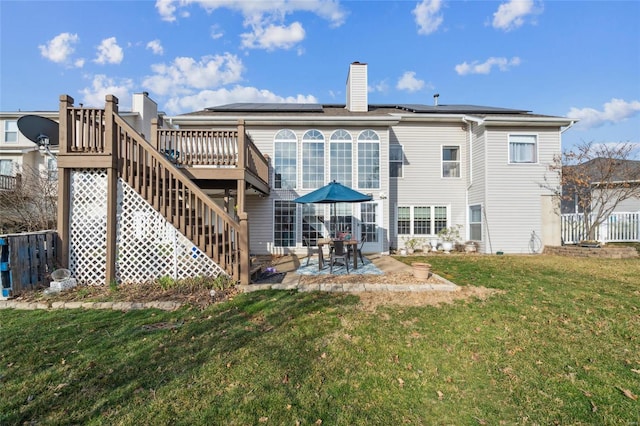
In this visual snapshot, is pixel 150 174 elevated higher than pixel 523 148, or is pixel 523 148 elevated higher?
pixel 523 148

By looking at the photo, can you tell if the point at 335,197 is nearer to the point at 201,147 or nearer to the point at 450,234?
the point at 201,147

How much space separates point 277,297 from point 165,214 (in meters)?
3.01

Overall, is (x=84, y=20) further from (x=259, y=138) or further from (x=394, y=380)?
(x=394, y=380)

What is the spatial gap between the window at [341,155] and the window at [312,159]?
0.45 meters

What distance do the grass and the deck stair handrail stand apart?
141 cm

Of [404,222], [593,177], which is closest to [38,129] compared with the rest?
[404,222]

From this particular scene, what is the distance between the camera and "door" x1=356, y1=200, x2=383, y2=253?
11.0 meters

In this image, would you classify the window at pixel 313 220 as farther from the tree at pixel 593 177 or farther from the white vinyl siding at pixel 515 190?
the tree at pixel 593 177

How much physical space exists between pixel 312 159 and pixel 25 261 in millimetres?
8531

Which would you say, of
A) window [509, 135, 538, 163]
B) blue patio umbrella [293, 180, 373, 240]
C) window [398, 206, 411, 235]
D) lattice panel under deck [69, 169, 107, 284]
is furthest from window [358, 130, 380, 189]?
lattice panel under deck [69, 169, 107, 284]

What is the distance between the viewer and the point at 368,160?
11.1 metres

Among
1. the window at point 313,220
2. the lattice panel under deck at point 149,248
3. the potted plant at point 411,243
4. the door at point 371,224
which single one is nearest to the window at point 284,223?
the window at point 313,220

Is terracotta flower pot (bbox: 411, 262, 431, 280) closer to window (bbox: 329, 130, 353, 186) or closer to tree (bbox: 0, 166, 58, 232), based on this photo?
window (bbox: 329, 130, 353, 186)

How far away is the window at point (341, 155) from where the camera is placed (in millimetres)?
11070
